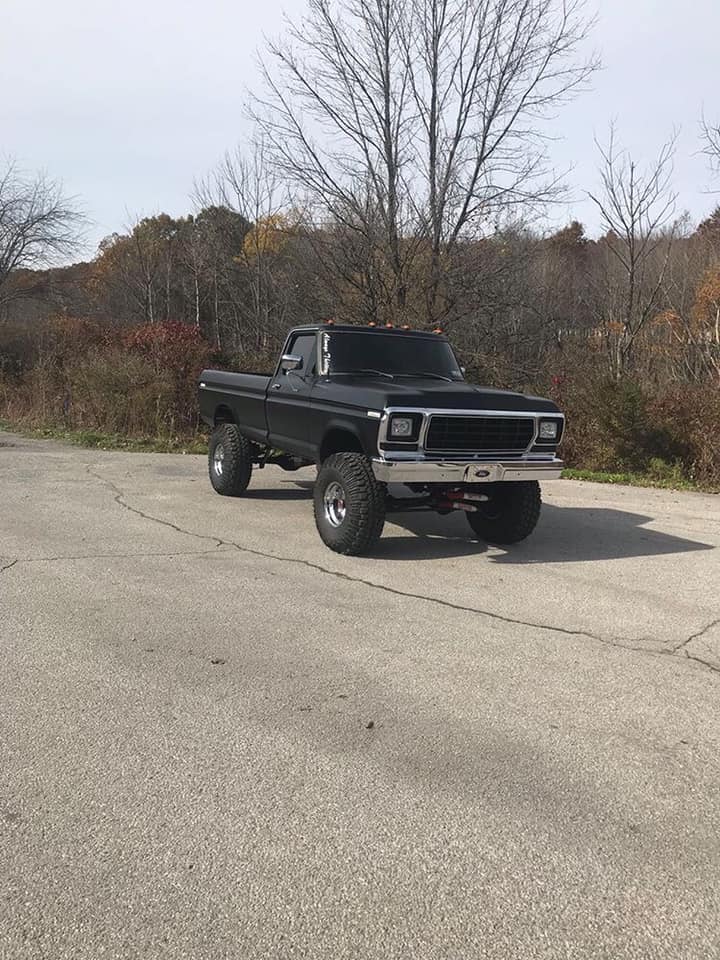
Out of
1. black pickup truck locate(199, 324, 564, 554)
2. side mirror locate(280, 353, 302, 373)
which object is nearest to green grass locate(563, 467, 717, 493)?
black pickup truck locate(199, 324, 564, 554)

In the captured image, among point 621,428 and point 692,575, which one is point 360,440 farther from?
point 621,428

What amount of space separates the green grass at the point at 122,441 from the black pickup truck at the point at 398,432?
23.1 ft

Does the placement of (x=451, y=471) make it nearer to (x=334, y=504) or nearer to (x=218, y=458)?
(x=334, y=504)

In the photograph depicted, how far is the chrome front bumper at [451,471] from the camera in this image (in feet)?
20.2

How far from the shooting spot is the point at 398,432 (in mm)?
6195

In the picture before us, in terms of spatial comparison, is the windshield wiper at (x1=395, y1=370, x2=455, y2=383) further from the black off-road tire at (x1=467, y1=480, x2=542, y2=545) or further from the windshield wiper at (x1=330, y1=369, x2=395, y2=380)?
the black off-road tire at (x1=467, y1=480, x2=542, y2=545)

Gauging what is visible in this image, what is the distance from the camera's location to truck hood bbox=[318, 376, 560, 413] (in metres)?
6.28

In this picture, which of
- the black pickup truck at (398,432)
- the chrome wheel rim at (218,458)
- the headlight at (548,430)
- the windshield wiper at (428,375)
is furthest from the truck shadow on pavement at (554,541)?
the chrome wheel rim at (218,458)

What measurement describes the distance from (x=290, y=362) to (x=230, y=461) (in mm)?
1830

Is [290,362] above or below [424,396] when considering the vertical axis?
above

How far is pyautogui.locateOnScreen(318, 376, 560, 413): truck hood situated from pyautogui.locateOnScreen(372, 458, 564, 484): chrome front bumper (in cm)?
46

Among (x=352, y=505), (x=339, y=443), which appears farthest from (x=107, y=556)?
(x=339, y=443)

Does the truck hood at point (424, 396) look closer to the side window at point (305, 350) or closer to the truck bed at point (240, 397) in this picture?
the side window at point (305, 350)

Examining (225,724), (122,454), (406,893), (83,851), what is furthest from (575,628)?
(122,454)
